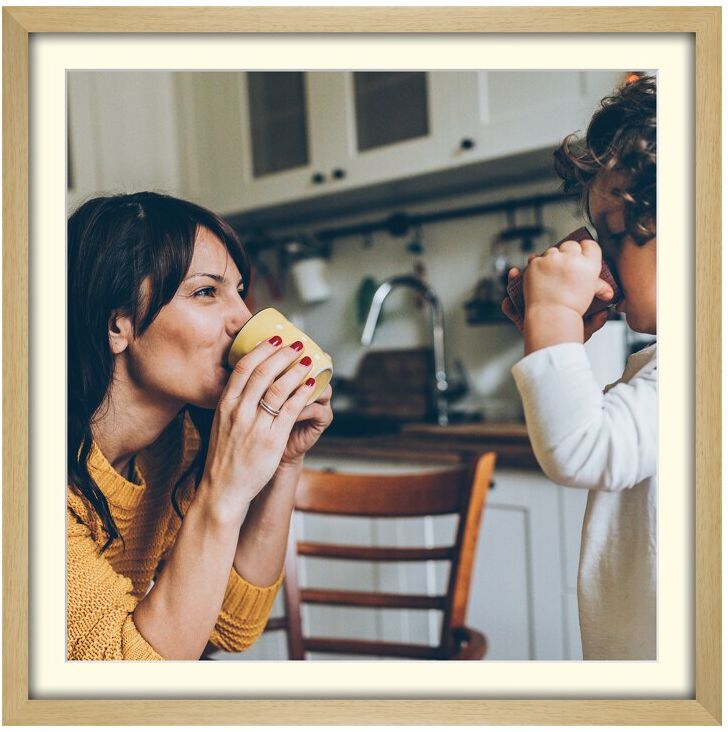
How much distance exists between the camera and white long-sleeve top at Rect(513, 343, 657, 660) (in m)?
0.40

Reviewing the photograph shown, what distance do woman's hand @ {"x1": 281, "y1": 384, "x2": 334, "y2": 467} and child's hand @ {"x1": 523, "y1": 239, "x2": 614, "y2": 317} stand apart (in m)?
0.16

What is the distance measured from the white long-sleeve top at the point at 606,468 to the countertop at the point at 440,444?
1.95 feet

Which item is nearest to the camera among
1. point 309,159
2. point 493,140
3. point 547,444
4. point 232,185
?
point 547,444

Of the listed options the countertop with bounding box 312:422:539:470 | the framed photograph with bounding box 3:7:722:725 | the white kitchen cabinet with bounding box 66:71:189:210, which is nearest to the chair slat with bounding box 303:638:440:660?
the countertop with bounding box 312:422:539:470

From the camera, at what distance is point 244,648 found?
0.58 meters

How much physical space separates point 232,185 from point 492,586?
70cm

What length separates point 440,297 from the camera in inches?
60.3

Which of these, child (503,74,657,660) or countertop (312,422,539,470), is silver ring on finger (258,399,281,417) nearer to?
child (503,74,657,660)

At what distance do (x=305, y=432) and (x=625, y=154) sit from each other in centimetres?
27

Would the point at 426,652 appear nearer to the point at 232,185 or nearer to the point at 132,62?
the point at 232,185

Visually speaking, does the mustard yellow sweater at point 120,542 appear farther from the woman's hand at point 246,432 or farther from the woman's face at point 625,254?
the woman's face at point 625,254

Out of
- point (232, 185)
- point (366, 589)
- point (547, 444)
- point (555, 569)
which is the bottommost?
point (366, 589)

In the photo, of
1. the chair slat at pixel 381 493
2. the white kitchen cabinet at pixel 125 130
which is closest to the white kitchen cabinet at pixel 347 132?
the white kitchen cabinet at pixel 125 130

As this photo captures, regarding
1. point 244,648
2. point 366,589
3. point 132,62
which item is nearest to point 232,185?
point 132,62
